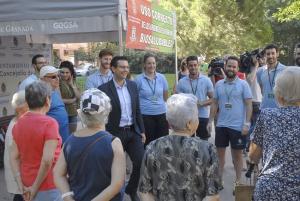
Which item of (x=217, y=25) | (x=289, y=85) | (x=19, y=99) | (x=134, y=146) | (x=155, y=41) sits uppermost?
(x=217, y=25)

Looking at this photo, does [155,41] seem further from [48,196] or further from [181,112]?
[181,112]

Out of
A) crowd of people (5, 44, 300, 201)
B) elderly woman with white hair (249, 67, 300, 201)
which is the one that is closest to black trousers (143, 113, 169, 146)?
crowd of people (5, 44, 300, 201)

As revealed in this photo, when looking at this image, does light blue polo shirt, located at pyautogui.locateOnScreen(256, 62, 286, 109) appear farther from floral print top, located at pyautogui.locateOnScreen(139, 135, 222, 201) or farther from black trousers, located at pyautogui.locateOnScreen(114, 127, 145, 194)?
floral print top, located at pyautogui.locateOnScreen(139, 135, 222, 201)

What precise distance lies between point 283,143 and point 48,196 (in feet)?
5.64

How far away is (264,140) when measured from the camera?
3012mm

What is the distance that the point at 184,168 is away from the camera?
8.71 feet

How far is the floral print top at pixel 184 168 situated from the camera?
104 inches

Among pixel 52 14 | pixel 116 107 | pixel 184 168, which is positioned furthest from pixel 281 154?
pixel 52 14

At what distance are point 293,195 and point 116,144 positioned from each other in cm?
109

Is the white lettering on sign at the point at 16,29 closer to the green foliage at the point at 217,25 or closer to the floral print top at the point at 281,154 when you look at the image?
the floral print top at the point at 281,154

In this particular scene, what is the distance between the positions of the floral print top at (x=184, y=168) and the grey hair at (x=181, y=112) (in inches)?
2.8

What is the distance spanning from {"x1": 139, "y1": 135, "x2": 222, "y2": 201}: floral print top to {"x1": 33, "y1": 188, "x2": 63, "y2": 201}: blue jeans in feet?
3.73

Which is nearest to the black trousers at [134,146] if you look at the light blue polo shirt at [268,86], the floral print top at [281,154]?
the light blue polo shirt at [268,86]

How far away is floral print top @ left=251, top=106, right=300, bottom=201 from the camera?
289cm
